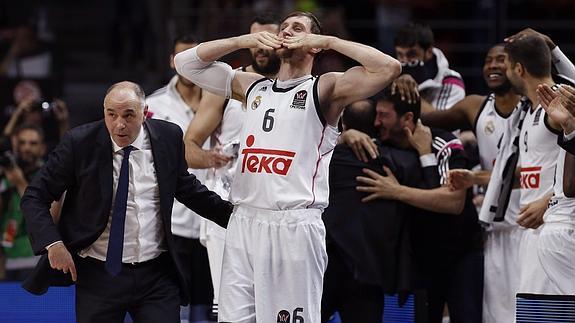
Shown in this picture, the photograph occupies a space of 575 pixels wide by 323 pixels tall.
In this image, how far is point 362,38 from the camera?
15383 millimetres

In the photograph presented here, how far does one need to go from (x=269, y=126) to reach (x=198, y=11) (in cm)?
813

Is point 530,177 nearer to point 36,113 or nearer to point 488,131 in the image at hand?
point 488,131

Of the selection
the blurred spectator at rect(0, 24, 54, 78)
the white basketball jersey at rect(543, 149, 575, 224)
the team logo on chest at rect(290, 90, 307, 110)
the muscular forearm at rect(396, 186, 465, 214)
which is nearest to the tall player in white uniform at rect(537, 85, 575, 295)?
the white basketball jersey at rect(543, 149, 575, 224)

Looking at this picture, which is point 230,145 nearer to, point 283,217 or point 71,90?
point 283,217

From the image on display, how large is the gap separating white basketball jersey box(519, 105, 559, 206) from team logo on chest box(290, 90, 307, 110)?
1.82 meters

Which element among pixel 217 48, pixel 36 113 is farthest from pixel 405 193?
pixel 36 113

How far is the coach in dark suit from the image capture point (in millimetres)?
6953

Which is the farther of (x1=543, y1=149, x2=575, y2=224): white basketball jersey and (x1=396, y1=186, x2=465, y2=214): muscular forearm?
(x1=396, y1=186, x2=465, y2=214): muscular forearm

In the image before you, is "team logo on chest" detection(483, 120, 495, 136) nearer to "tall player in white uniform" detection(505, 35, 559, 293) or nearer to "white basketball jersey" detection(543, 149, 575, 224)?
"tall player in white uniform" detection(505, 35, 559, 293)

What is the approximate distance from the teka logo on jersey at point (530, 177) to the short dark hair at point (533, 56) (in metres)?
0.64

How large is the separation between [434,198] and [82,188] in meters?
2.60

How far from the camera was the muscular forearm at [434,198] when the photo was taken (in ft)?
27.1

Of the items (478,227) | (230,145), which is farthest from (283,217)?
(478,227)

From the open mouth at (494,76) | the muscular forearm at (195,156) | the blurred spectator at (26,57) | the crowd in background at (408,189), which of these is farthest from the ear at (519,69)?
the blurred spectator at (26,57)
